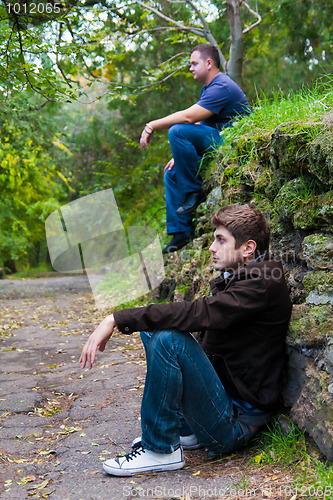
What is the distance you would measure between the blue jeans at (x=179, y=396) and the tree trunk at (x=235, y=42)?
5.54 meters

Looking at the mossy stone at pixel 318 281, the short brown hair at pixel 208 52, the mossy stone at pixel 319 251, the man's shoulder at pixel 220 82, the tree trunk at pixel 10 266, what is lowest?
the tree trunk at pixel 10 266

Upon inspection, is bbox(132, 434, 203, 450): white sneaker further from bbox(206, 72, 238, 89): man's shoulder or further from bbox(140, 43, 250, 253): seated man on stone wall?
bbox(206, 72, 238, 89): man's shoulder

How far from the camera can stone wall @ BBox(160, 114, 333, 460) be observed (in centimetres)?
233

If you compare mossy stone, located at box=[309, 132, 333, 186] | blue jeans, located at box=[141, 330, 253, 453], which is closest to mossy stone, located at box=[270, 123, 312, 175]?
mossy stone, located at box=[309, 132, 333, 186]

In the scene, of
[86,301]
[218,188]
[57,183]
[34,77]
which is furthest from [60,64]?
[57,183]

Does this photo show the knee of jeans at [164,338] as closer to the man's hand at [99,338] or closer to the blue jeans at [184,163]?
the man's hand at [99,338]

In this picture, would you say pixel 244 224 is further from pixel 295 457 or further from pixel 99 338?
pixel 295 457

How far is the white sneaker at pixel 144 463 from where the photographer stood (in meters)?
2.49

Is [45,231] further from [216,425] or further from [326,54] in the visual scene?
[216,425]

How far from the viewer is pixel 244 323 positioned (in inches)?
99.6

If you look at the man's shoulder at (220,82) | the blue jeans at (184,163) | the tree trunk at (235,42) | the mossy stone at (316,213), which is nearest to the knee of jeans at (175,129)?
the blue jeans at (184,163)

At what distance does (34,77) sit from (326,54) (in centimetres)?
610

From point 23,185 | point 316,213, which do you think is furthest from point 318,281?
point 23,185

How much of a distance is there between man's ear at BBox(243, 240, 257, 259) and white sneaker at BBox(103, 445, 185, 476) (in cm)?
108
